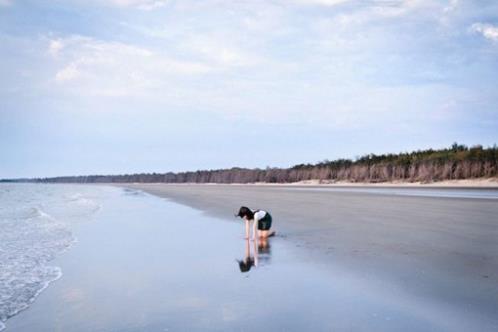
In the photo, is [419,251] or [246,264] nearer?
[246,264]

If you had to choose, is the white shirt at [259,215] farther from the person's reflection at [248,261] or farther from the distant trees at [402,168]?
the distant trees at [402,168]

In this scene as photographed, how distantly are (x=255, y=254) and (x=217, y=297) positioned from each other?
3.33m

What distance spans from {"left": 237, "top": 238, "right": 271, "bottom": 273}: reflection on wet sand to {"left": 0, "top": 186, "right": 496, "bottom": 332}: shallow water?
2.3 inches

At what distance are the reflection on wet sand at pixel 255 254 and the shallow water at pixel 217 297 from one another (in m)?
0.06

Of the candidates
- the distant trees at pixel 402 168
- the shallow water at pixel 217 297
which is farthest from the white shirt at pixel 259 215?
the distant trees at pixel 402 168

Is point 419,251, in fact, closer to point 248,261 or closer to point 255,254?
point 255,254

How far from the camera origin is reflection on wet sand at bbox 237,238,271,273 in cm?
791

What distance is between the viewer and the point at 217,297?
5.68m

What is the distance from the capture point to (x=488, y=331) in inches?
165

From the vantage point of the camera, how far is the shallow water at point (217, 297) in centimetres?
463

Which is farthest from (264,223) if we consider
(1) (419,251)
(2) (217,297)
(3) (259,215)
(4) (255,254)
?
(2) (217,297)

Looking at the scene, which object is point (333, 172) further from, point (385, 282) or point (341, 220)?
point (385, 282)

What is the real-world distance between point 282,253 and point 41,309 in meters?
4.77

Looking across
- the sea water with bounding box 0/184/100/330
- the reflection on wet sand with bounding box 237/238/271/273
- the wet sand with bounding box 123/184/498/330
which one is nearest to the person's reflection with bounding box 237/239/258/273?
the reflection on wet sand with bounding box 237/238/271/273
